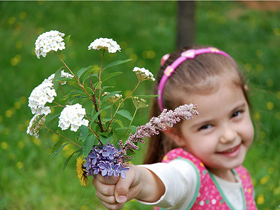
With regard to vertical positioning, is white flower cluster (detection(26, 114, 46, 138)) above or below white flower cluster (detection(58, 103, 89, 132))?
below

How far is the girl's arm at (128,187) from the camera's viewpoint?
3.75 ft

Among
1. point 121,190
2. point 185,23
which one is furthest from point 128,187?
point 185,23

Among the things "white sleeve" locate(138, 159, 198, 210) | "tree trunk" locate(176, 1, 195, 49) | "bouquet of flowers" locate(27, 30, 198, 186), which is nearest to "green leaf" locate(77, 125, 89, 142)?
"bouquet of flowers" locate(27, 30, 198, 186)

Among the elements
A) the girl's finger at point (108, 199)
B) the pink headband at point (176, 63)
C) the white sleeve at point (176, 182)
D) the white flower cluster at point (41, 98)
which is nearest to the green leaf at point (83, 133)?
the white flower cluster at point (41, 98)

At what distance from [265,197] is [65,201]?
137 centimetres

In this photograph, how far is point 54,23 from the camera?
5473 mm

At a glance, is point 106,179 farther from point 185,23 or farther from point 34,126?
point 185,23

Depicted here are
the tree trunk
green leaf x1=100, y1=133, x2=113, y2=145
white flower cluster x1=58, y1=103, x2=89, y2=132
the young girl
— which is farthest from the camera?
the tree trunk

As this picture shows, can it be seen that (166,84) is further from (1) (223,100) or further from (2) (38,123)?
(2) (38,123)

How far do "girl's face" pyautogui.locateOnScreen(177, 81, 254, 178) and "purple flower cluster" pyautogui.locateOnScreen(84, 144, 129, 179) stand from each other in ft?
2.42

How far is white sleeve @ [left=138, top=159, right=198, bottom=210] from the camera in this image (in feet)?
4.89

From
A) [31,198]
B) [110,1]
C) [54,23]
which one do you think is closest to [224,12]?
[110,1]

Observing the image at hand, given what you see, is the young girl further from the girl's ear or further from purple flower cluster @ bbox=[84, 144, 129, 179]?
purple flower cluster @ bbox=[84, 144, 129, 179]

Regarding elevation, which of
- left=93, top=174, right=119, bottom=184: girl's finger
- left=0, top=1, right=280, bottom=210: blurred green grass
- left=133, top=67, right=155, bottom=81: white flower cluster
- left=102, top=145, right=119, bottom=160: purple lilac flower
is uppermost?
left=133, top=67, right=155, bottom=81: white flower cluster
